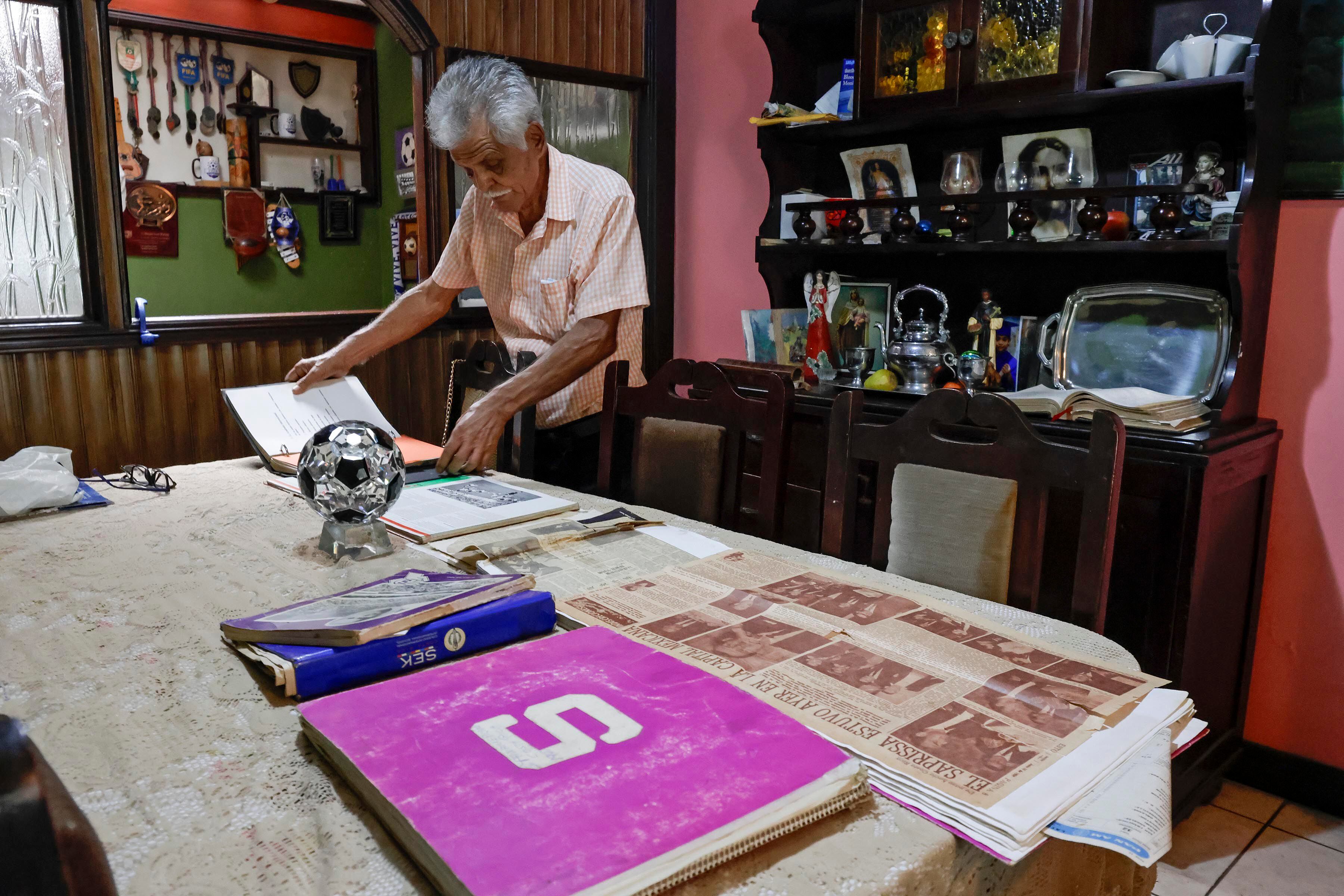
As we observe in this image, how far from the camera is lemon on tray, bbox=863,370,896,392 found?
2.60 meters

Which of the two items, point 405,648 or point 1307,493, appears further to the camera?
point 1307,493

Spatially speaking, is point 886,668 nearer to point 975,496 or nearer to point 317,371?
point 975,496

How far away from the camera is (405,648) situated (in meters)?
0.93

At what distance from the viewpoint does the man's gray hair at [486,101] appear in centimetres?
201

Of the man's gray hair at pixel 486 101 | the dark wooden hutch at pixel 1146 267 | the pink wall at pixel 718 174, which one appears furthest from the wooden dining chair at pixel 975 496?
the pink wall at pixel 718 174

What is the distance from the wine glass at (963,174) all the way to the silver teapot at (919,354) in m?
0.31

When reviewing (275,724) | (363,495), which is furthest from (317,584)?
(275,724)

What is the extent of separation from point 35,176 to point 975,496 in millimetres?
2754

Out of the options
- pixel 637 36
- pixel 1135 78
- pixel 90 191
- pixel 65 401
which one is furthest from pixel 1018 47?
pixel 65 401

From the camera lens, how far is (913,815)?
688 mm

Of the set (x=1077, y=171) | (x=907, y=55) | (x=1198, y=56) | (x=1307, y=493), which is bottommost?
(x=1307, y=493)

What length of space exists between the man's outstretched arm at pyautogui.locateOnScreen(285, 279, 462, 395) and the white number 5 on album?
1.56 m

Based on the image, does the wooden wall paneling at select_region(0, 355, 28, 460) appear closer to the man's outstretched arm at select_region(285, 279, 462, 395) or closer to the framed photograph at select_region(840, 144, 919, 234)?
the man's outstretched arm at select_region(285, 279, 462, 395)

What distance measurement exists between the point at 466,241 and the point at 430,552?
1.24m
